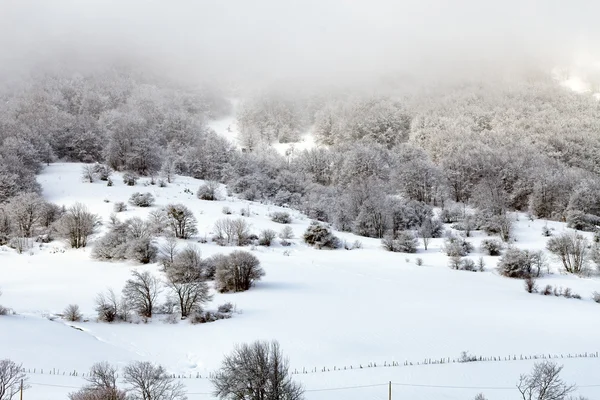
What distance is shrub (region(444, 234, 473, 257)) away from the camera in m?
40.5

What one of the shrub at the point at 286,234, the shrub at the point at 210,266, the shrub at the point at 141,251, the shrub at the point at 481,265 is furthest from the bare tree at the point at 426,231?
the shrub at the point at 141,251

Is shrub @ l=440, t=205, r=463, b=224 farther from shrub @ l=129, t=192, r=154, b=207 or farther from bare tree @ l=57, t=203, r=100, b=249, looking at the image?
bare tree @ l=57, t=203, r=100, b=249

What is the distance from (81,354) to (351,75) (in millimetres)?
173586

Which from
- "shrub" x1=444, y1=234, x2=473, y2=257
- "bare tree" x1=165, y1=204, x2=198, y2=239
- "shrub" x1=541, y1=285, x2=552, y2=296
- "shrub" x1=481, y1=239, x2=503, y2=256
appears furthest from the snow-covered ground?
"shrub" x1=481, y1=239, x2=503, y2=256

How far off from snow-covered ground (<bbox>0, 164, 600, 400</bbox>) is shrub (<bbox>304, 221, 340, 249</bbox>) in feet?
9.77

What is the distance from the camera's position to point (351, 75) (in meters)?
179

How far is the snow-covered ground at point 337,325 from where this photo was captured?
58.6 feet

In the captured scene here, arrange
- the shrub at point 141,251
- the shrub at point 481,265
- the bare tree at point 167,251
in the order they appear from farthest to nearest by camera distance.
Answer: the shrub at point 481,265
the bare tree at point 167,251
the shrub at point 141,251

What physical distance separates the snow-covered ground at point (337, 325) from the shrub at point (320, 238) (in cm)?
298

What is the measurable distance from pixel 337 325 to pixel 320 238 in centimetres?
1961

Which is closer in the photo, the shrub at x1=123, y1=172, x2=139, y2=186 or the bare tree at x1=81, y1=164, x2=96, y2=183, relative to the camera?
the shrub at x1=123, y1=172, x2=139, y2=186

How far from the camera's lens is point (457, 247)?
1607 inches

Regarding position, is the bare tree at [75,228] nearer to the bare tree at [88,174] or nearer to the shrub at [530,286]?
the bare tree at [88,174]

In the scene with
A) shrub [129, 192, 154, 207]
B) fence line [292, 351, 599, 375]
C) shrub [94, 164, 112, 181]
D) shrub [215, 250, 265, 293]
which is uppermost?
shrub [94, 164, 112, 181]
